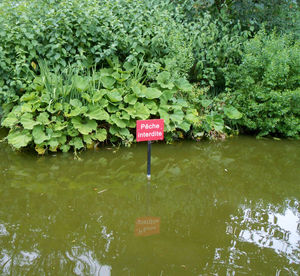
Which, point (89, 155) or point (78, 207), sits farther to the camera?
point (89, 155)

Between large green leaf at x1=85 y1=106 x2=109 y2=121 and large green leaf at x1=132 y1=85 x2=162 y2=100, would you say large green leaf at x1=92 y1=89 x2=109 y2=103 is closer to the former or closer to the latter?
large green leaf at x1=85 y1=106 x2=109 y2=121

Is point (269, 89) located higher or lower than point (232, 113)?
higher

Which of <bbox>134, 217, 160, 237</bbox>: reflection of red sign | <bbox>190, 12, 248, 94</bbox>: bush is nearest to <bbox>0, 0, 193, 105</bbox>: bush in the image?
<bbox>190, 12, 248, 94</bbox>: bush

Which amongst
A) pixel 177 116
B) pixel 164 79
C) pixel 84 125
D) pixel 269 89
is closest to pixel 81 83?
pixel 84 125

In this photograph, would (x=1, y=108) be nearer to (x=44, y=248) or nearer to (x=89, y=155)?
(x=89, y=155)

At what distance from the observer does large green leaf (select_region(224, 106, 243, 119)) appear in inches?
258

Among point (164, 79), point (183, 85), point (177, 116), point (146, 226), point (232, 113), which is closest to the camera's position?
point (146, 226)

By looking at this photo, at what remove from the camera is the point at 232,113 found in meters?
6.63

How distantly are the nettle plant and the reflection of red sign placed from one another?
2.10m

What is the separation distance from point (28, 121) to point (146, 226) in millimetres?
2794

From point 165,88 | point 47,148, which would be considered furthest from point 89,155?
point 165,88

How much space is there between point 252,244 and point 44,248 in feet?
6.36

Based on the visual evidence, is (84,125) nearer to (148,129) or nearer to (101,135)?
(101,135)

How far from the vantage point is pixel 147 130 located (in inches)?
167
